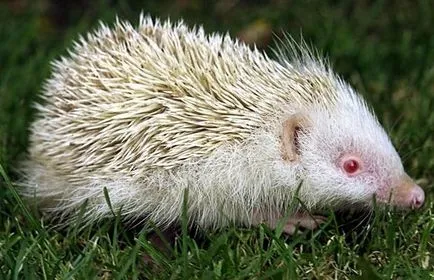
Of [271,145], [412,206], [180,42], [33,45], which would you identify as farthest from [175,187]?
[33,45]

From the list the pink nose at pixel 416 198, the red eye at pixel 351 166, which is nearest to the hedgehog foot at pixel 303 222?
the red eye at pixel 351 166

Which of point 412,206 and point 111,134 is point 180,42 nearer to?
point 111,134

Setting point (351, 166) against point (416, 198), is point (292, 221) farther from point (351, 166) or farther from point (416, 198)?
point (416, 198)

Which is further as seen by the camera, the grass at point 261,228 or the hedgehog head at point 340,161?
the hedgehog head at point 340,161

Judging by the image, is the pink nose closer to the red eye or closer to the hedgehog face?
the hedgehog face

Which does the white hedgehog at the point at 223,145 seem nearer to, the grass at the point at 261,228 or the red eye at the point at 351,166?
the red eye at the point at 351,166

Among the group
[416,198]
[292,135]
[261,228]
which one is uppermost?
[292,135]

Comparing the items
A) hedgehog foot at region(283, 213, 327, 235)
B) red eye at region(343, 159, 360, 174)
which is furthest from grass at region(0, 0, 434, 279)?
red eye at region(343, 159, 360, 174)

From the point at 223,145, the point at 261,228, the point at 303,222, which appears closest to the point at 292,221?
the point at 303,222
